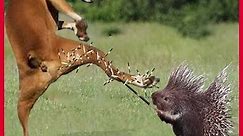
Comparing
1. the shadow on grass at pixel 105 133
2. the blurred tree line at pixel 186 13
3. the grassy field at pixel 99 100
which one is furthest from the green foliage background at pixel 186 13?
the shadow on grass at pixel 105 133

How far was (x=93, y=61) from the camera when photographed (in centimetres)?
343

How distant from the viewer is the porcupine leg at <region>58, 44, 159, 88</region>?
11.2 ft

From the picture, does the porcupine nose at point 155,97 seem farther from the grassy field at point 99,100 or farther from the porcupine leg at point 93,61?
the grassy field at point 99,100

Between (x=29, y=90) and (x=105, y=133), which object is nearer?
(x=29, y=90)

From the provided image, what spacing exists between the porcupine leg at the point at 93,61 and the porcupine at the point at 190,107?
0.07 metres

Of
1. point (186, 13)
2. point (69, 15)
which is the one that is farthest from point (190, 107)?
point (186, 13)

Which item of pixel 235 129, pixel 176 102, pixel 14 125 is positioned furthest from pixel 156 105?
pixel 14 125

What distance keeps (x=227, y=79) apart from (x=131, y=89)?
13.2 inches

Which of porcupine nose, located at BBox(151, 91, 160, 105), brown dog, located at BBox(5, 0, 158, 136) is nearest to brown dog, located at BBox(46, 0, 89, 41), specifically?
brown dog, located at BBox(5, 0, 158, 136)

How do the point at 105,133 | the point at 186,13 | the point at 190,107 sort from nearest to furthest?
the point at 190,107
the point at 105,133
the point at 186,13

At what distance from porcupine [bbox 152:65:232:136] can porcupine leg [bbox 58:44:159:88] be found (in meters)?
0.07

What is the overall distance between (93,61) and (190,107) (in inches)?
14.0

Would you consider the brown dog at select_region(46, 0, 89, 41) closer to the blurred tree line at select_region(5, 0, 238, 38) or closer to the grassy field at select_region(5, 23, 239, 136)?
the grassy field at select_region(5, 23, 239, 136)

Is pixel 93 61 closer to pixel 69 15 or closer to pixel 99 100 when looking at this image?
pixel 69 15
